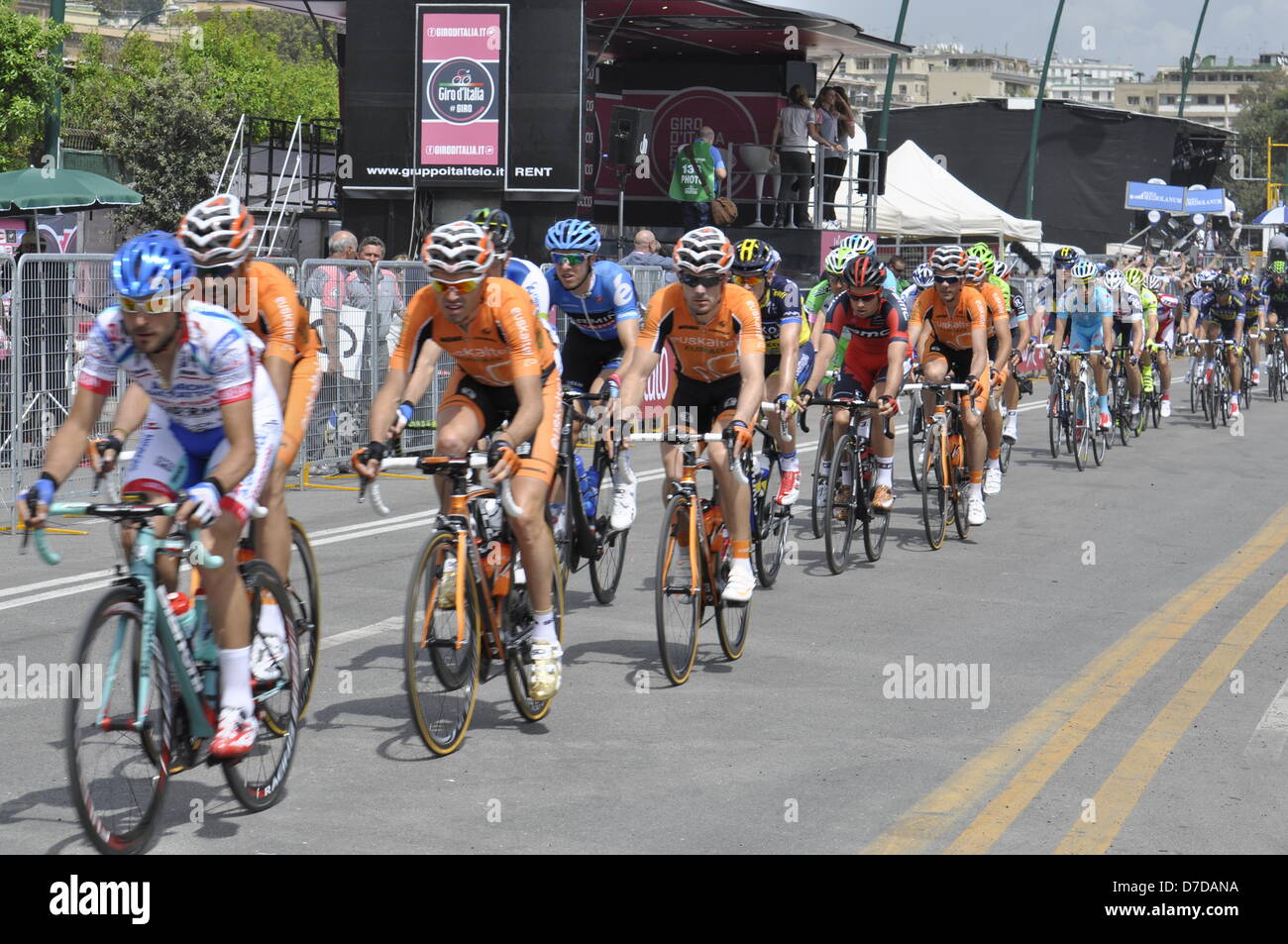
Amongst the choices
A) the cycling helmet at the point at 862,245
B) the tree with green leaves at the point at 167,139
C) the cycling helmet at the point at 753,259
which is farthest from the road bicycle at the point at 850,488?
the tree with green leaves at the point at 167,139

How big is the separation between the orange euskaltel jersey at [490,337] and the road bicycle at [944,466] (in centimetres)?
520

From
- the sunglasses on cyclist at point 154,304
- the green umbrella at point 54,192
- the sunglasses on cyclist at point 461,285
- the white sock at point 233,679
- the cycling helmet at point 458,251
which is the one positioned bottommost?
the white sock at point 233,679

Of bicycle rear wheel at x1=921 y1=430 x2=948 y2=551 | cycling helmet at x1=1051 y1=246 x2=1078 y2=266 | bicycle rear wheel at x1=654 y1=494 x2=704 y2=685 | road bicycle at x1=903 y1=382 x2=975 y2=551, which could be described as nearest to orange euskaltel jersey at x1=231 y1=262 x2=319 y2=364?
bicycle rear wheel at x1=654 y1=494 x2=704 y2=685

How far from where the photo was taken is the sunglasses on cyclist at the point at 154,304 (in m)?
5.12

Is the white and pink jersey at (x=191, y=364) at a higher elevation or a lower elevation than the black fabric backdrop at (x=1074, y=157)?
lower

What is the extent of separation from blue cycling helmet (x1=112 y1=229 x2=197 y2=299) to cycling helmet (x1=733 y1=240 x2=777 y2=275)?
18.8 feet

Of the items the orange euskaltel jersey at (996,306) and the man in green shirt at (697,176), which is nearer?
the orange euskaltel jersey at (996,306)

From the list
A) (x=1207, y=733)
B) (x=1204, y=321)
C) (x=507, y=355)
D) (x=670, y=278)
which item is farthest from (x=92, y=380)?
(x=1204, y=321)

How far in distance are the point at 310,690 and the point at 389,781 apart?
0.58m

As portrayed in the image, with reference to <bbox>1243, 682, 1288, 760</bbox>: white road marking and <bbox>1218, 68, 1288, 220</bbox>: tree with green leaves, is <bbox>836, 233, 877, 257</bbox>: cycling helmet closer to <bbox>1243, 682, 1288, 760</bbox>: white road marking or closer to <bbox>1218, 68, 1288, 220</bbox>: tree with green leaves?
<bbox>1243, 682, 1288, 760</bbox>: white road marking

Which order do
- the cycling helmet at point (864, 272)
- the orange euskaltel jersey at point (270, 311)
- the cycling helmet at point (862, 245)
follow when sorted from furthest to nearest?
the cycling helmet at point (862, 245)
the cycling helmet at point (864, 272)
the orange euskaltel jersey at point (270, 311)

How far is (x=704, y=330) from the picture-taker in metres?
8.93

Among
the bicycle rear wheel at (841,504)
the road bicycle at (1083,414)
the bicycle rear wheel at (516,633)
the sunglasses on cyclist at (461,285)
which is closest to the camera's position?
the sunglasses on cyclist at (461,285)

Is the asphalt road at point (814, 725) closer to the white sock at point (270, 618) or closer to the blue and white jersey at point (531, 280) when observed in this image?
the white sock at point (270, 618)
